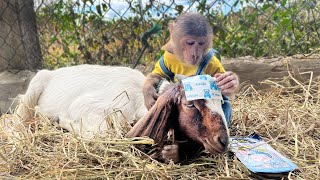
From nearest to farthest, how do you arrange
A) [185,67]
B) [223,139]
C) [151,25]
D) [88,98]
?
1. [223,139]
2. [185,67]
3. [88,98]
4. [151,25]

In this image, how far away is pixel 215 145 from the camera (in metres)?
1.62

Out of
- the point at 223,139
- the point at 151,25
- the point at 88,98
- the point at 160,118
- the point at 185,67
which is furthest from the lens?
the point at 151,25

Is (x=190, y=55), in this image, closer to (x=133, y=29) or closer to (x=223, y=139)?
(x=223, y=139)

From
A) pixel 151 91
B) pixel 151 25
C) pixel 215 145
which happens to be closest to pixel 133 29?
pixel 151 25

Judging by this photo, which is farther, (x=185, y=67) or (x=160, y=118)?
(x=185, y=67)

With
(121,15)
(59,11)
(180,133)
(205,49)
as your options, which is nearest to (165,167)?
(180,133)

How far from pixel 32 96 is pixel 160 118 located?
1251mm

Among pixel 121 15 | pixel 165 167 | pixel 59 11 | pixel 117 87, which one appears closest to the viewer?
pixel 165 167

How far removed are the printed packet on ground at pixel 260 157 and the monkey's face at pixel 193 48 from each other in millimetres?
370

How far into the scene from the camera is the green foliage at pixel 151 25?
3.54m

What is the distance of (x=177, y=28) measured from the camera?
1.82 m

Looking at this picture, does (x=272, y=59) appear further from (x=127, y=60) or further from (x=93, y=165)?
(x=93, y=165)

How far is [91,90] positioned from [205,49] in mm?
851

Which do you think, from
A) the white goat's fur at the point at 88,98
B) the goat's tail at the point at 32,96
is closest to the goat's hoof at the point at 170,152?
the white goat's fur at the point at 88,98
